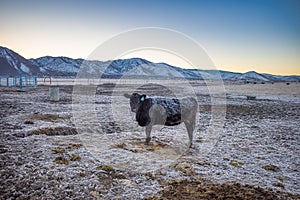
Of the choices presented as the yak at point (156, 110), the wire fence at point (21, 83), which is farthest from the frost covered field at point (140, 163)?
the wire fence at point (21, 83)

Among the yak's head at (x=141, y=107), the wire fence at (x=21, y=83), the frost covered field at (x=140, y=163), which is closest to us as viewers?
the frost covered field at (x=140, y=163)

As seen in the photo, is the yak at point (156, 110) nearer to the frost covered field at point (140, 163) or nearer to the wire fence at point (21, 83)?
the frost covered field at point (140, 163)

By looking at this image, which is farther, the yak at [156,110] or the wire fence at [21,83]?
the wire fence at [21,83]

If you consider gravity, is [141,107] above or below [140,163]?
above

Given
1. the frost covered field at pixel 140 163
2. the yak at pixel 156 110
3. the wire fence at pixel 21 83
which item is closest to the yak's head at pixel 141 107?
the yak at pixel 156 110

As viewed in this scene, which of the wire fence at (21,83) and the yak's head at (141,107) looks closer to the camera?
the yak's head at (141,107)

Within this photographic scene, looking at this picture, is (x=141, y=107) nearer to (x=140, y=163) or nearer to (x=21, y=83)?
(x=140, y=163)

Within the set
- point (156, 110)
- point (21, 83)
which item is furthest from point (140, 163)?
point (21, 83)

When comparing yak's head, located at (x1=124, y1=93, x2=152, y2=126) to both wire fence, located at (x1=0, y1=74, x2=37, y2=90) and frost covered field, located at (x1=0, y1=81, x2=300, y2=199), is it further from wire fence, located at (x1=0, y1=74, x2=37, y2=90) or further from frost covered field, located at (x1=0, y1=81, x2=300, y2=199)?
wire fence, located at (x1=0, y1=74, x2=37, y2=90)

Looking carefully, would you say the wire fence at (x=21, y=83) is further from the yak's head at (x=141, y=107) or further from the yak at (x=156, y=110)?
the yak at (x=156, y=110)

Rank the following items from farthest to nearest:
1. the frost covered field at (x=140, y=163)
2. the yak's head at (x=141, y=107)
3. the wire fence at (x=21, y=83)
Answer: the wire fence at (x=21, y=83) < the yak's head at (x=141, y=107) < the frost covered field at (x=140, y=163)

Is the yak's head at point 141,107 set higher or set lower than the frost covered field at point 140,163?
higher

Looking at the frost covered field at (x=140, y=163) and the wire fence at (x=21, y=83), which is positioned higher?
the wire fence at (x=21, y=83)

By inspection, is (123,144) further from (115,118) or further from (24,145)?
(115,118)
